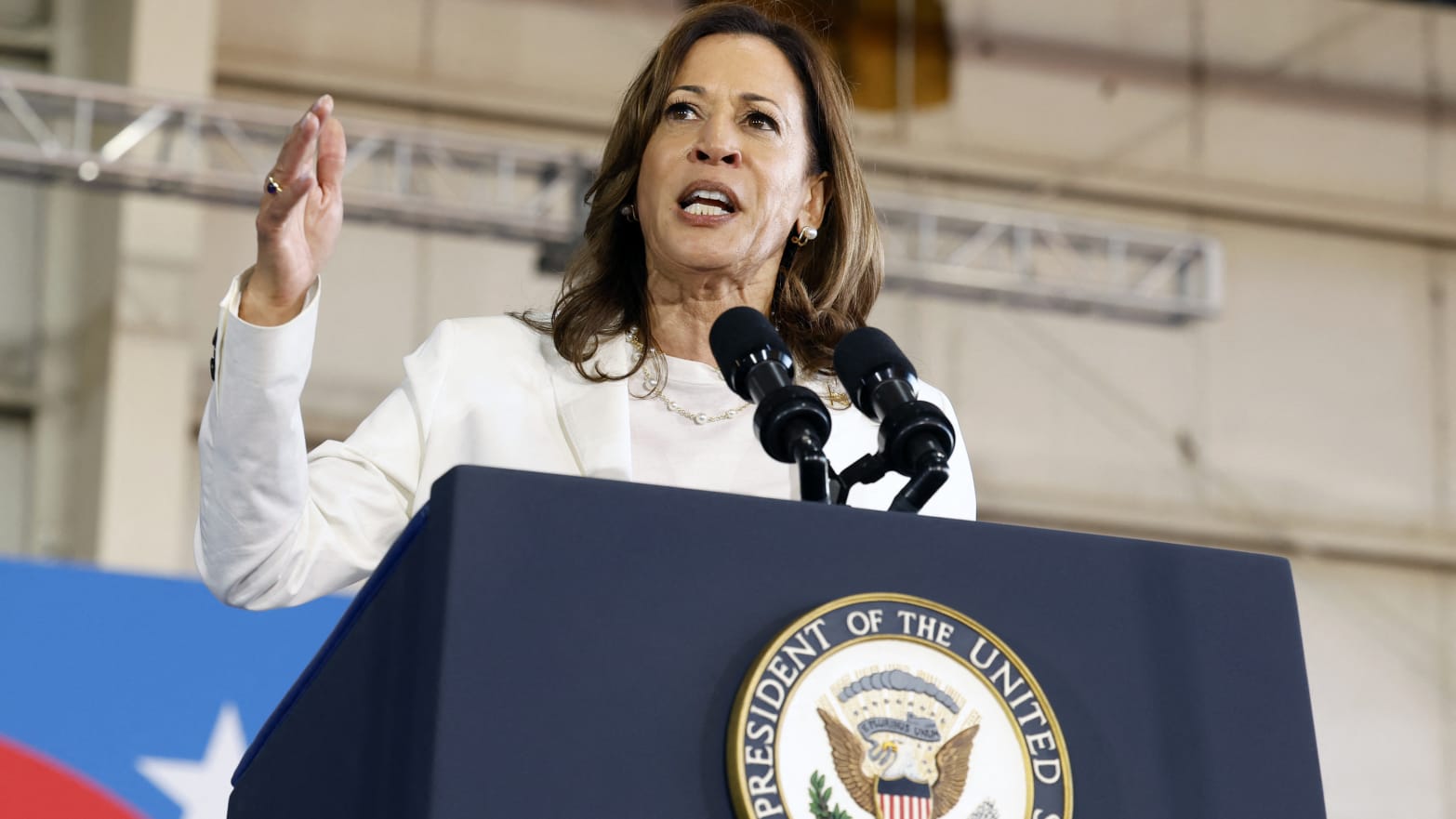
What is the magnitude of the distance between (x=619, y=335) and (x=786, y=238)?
185 millimetres

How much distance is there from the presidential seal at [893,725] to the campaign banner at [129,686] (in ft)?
7.29

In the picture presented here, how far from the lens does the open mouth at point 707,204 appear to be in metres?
1.55

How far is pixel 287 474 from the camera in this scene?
119 centimetres

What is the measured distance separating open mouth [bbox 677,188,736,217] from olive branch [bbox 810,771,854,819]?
2.33ft

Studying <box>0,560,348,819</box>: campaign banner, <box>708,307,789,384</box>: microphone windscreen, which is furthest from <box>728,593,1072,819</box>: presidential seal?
<box>0,560,348,819</box>: campaign banner

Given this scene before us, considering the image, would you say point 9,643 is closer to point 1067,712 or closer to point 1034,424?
point 1067,712

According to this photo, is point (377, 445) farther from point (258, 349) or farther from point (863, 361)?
point (863, 361)

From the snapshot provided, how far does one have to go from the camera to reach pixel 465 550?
3.04 ft

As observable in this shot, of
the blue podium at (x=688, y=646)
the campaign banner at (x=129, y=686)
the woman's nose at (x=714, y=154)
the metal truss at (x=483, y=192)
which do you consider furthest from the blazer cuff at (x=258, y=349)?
the metal truss at (x=483, y=192)

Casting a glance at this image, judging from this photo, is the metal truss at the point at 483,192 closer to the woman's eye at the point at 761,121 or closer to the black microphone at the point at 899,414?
the woman's eye at the point at 761,121

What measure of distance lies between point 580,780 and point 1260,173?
7584 mm

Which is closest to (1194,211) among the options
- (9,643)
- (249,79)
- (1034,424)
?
(1034,424)

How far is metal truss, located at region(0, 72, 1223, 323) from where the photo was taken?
6078mm

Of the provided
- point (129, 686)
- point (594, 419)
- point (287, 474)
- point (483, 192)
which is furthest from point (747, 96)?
point (483, 192)
